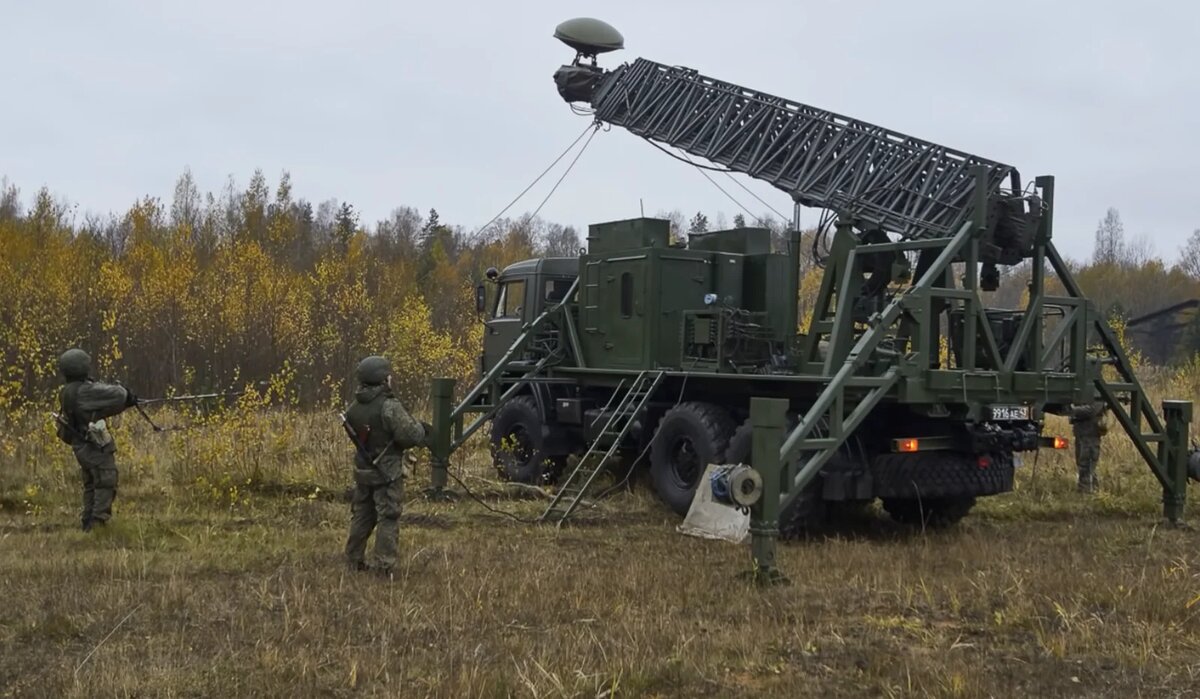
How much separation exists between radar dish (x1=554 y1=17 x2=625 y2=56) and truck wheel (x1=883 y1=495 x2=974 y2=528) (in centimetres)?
582

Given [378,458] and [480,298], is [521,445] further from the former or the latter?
[378,458]

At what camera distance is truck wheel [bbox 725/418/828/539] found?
9.75 metres

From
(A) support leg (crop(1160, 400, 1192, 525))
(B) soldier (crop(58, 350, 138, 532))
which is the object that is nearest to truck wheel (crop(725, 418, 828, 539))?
(A) support leg (crop(1160, 400, 1192, 525))

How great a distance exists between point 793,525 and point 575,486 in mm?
3701

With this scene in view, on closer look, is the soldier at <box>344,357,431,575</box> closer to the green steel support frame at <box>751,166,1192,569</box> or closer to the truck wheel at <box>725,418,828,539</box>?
the green steel support frame at <box>751,166,1192,569</box>

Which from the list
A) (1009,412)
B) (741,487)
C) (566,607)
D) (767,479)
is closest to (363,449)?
(566,607)

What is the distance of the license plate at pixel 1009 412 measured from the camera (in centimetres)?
952

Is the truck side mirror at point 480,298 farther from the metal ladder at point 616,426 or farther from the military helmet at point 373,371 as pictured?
the military helmet at point 373,371

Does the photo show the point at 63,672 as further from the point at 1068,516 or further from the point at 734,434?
the point at 1068,516

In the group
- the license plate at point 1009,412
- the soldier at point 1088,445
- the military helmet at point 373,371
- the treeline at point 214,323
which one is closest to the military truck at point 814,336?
the license plate at point 1009,412

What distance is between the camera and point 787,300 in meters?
12.1

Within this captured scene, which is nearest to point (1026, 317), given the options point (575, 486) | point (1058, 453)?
point (575, 486)

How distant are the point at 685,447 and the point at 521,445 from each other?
320cm

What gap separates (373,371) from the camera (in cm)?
796
